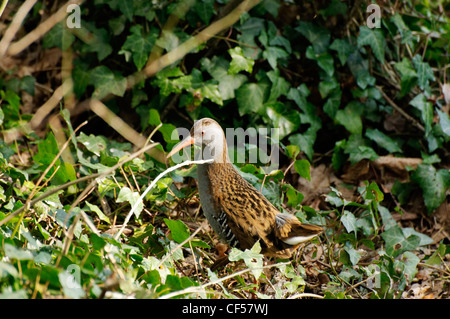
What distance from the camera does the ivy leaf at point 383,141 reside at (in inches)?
173

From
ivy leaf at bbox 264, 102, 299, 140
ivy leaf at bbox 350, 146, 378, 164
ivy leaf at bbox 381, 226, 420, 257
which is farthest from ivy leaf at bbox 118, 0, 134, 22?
ivy leaf at bbox 381, 226, 420, 257

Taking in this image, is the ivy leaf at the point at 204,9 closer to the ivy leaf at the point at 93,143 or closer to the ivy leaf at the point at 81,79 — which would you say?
the ivy leaf at the point at 81,79

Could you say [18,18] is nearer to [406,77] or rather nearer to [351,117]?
[351,117]

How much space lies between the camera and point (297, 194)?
352 cm

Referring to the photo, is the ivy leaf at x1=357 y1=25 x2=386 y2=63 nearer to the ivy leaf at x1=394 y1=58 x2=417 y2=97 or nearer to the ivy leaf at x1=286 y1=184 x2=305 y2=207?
the ivy leaf at x1=394 y1=58 x2=417 y2=97

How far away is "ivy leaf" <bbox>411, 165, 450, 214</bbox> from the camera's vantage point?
4180 mm

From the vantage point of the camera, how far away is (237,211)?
299 centimetres

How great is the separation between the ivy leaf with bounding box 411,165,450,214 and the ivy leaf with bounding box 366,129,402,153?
243 mm

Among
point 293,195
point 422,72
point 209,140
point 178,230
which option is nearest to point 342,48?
point 422,72

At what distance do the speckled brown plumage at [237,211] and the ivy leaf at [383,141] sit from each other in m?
1.65

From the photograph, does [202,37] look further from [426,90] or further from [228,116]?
[426,90]

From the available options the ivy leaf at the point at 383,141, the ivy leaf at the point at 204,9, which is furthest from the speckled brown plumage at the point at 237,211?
the ivy leaf at the point at 383,141

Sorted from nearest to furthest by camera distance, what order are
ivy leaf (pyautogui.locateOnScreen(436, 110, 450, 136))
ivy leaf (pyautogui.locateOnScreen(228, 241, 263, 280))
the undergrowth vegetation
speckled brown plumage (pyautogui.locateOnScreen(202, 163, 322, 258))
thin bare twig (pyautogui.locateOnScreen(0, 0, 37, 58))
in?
thin bare twig (pyautogui.locateOnScreen(0, 0, 37, 58)) → ivy leaf (pyautogui.locateOnScreen(228, 241, 263, 280)) → speckled brown plumage (pyautogui.locateOnScreen(202, 163, 322, 258)) → the undergrowth vegetation → ivy leaf (pyautogui.locateOnScreen(436, 110, 450, 136))

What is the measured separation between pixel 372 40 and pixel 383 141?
31.5 inches
